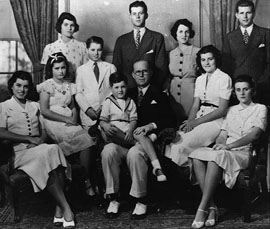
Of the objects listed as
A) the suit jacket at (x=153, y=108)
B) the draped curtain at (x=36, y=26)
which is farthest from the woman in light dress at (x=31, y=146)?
the suit jacket at (x=153, y=108)

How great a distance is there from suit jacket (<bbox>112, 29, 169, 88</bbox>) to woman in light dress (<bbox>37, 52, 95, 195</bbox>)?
406 mm

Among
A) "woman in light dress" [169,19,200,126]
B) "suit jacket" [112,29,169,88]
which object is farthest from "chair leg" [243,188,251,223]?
"suit jacket" [112,29,169,88]

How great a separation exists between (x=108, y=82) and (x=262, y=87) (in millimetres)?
1043

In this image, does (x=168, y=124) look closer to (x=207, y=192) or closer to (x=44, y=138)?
(x=207, y=192)

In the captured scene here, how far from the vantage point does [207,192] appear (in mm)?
2467

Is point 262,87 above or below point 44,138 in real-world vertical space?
above

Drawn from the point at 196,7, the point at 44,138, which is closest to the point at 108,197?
the point at 44,138

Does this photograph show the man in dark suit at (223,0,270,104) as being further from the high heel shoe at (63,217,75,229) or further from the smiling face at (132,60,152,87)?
the high heel shoe at (63,217,75,229)

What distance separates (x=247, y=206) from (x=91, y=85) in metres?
1.30

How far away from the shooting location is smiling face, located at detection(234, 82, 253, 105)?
255 centimetres

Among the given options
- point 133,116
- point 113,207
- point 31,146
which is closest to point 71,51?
point 133,116

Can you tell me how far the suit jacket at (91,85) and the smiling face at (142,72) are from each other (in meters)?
0.24

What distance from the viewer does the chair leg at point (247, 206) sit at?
8.19 feet

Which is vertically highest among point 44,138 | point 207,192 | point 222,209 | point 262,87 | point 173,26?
point 173,26
